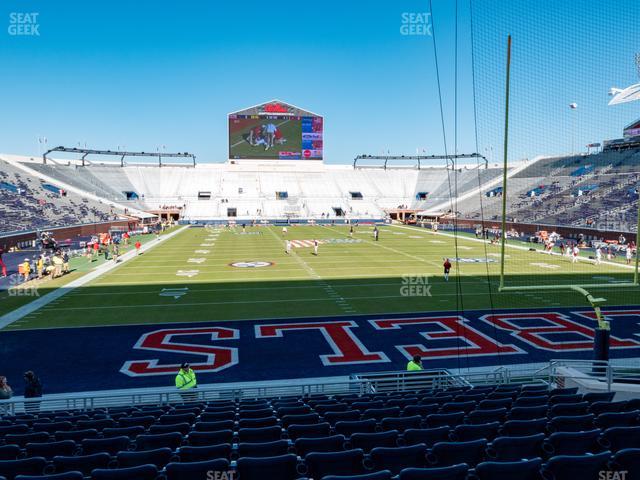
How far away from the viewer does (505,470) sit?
3.33 metres

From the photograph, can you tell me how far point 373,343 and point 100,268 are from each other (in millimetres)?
19990

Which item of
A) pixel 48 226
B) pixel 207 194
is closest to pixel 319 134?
pixel 207 194

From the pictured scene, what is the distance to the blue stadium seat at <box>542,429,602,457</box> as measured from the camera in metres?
4.11

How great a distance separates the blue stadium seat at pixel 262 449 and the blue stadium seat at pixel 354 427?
101 cm

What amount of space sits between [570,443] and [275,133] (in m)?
81.1

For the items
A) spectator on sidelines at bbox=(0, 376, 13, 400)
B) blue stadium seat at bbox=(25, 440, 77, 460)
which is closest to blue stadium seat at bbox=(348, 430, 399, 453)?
blue stadium seat at bbox=(25, 440, 77, 460)

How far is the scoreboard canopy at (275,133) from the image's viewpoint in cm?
8088

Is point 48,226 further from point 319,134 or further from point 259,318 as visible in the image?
point 319,134

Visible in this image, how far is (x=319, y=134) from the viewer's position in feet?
272

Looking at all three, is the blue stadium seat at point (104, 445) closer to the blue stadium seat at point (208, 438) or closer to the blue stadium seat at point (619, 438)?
the blue stadium seat at point (208, 438)

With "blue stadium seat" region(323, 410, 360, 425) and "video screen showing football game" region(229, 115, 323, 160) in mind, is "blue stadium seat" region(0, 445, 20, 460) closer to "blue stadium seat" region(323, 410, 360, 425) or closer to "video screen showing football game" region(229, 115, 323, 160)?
"blue stadium seat" region(323, 410, 360, 425)

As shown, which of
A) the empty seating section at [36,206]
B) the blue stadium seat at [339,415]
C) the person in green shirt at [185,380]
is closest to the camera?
the blue stadium seat at [339,415]

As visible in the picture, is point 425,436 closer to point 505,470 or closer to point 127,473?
point 505,470

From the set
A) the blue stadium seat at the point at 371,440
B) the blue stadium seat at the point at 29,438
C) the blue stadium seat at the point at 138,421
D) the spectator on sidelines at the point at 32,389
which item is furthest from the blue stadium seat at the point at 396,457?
the spectator on sidelines at the point at 32,389
